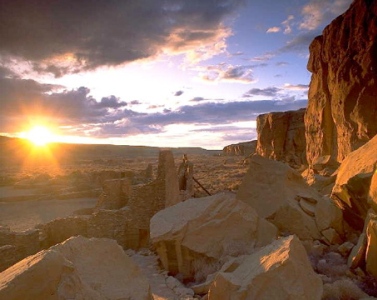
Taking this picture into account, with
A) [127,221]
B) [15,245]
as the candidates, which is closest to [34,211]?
[15,245]

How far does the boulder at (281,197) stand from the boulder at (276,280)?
4142 mm

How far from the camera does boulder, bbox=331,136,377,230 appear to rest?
25.9 ft

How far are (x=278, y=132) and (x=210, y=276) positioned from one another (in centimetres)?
3171

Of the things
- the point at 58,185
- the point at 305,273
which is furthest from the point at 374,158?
the point at 58,185

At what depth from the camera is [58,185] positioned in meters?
29.2

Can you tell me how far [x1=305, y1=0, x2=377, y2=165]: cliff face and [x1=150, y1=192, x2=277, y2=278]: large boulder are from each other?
40.7 ft

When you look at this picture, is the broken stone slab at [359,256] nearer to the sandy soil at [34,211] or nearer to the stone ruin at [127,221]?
the stone ruin at [127,221]

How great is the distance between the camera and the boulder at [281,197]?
9172mm

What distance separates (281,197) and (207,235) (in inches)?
118

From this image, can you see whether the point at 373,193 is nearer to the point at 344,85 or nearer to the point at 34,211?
the point at 344,85

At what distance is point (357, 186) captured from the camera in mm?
7988

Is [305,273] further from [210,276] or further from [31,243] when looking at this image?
[31,243]

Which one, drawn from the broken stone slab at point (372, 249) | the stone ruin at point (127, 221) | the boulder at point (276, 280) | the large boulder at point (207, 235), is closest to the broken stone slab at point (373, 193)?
the broken stone slab at point (372, 249)

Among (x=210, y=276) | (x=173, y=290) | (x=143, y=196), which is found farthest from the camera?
(x=143, y=196)
